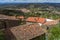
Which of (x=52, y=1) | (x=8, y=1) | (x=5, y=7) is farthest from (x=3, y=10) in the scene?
(x=52, y=1)

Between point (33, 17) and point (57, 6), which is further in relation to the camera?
point (33, 17)

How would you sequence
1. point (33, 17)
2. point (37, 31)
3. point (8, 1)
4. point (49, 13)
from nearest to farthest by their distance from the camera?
point (37, 31)
point (8, 1)
point (49, 13)
point (33, 17)

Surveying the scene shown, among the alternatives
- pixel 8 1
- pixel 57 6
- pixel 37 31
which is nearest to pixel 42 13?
pixel 57 6

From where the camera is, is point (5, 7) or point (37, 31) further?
point (5, 7)

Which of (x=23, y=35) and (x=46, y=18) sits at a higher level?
(x=23, y=35)

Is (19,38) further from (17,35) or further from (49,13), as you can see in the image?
(49,13)

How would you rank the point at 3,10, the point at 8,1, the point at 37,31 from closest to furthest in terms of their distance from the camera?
the point at 37,31, the point at 8,1, the point at 3,10


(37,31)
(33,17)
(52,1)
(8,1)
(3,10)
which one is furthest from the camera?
Result: (33,17)

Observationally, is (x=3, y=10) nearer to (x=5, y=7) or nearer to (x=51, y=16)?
(x=5, y=7)

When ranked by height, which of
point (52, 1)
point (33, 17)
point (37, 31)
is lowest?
point (33, 17)
